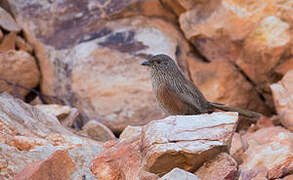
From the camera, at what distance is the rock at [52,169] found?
324 centimetres

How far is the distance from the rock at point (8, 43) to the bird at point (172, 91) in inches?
92.5

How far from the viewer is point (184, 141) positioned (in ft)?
11.7

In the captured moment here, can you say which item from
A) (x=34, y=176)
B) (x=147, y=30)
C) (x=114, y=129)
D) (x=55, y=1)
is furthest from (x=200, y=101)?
(x=55, y=1)

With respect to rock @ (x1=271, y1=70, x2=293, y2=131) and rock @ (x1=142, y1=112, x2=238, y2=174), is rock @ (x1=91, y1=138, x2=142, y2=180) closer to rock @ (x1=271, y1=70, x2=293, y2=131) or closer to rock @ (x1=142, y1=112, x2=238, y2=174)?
rock @ (x1=142, y1=112, x2=238, y2=174)

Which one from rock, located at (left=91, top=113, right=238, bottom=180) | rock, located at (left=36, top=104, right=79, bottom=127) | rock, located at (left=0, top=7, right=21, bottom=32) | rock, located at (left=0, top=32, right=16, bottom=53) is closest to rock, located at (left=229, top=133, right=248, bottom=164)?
rock, located at (left=91, top=113, right=238, bottom=180)

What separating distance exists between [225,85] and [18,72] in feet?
9.26

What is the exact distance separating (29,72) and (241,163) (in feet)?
12.4

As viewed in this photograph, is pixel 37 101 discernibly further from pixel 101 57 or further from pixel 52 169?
pixel 52 169

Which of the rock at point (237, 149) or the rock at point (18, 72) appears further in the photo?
the rock at point (18, 72)

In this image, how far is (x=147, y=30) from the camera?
281 inches

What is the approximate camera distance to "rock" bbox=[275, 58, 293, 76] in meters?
6.47

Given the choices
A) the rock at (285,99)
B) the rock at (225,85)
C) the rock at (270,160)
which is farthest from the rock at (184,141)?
the rock at (225,85)

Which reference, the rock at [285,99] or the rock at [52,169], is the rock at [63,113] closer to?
the rock at [52,169]

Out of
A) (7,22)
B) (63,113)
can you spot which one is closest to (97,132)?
(63,113)
